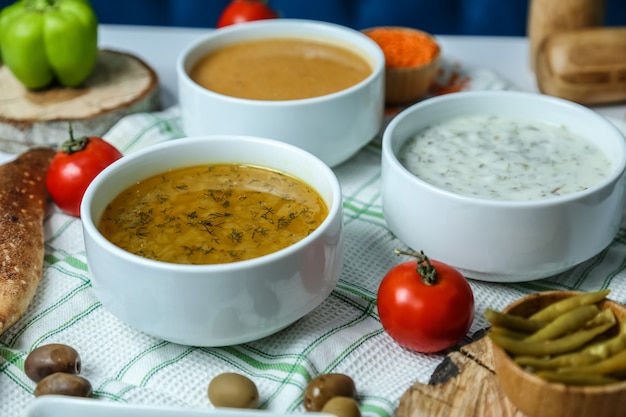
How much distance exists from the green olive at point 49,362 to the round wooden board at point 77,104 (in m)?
1.02

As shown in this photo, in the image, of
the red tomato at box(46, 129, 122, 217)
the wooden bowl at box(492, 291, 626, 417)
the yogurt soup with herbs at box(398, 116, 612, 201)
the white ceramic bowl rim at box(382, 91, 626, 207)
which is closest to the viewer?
the wooden bowl at box(492, 291, 626, 417)

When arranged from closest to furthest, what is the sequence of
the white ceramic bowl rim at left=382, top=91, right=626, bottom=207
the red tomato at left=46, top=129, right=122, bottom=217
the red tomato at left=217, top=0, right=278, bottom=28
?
1. the white ceramic bowl rim at left=382, top=91, right=626, bottom=207
2. the red tomato at left=46, top=129, right=122, bottom=217
3. the red tomato at left=217, top=0, right=278, bottom=28

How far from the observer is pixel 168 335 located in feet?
5.76

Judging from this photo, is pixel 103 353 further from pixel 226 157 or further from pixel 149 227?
pixel 226 157

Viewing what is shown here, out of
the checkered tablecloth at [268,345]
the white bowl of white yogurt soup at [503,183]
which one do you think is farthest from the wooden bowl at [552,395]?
the white bowl of white yogurt soup at [503,183]

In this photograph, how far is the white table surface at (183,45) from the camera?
312 centimetres

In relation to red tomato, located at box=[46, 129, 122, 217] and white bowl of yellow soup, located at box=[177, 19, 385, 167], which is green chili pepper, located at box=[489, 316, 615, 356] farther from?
red tomato, located at box=[46, 129, 122, 217]

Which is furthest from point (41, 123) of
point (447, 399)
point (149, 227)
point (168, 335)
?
point (447, 399)

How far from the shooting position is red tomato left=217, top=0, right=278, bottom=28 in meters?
3.09

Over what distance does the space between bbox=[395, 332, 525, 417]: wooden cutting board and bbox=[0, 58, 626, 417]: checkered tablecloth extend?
69 millimetres

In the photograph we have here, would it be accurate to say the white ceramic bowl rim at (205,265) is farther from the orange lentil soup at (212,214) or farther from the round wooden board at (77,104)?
the round wooden board at (77,104)

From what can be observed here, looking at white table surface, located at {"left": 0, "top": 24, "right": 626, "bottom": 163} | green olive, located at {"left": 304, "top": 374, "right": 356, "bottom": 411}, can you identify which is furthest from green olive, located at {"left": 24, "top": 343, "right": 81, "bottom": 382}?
white table surface, located at {"left": 0, "top": 24, "right": 626, "bottom": 163}

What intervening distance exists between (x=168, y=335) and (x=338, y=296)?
0.41 meters

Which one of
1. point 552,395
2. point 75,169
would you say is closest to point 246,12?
point 75,169
